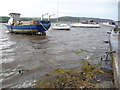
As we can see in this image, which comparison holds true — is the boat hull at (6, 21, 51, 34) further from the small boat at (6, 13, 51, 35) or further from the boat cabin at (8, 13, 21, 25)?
the boat cabin at (8, 13, 21, 25)

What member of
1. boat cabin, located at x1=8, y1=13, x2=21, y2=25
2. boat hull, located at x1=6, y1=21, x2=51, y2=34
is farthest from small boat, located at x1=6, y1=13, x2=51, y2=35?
boat cabin, located at x1=8, y1=13, x2=21, y2=25

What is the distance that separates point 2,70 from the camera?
7398 millimetres

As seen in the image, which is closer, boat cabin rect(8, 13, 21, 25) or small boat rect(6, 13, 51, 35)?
small boat rect(6, 13, 51, 35)

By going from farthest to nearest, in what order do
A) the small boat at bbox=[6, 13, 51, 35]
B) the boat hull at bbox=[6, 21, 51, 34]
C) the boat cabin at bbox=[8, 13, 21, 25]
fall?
the boat cabin at bbox=[8, 13, 21, 25]
the boat hull at bbox=[6, 21, 51, 34]
the small boat at bbox=[6, 13, 51, 35]

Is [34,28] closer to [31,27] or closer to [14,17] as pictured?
[31,27]

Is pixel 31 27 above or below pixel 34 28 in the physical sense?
above

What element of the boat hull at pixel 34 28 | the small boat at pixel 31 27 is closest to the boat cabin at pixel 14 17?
the small boat at pixel 31 27

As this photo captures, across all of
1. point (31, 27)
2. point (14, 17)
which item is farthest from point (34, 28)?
point (14, 17)

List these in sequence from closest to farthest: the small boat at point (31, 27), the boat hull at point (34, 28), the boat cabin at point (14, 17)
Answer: the small boat at point (31, 27), the boat hull at point (34, 28), the boat cabin at point (14, 17)

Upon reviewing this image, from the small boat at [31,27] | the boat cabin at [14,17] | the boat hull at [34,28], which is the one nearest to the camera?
the small boat at [31,27]

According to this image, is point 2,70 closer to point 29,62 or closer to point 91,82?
point 29,62

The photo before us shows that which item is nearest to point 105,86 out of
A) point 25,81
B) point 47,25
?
point 25,81

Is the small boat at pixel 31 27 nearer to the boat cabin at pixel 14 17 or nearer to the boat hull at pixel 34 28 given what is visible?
the boat hull at pixel 34 28

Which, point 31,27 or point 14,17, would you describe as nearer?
point 31,27
